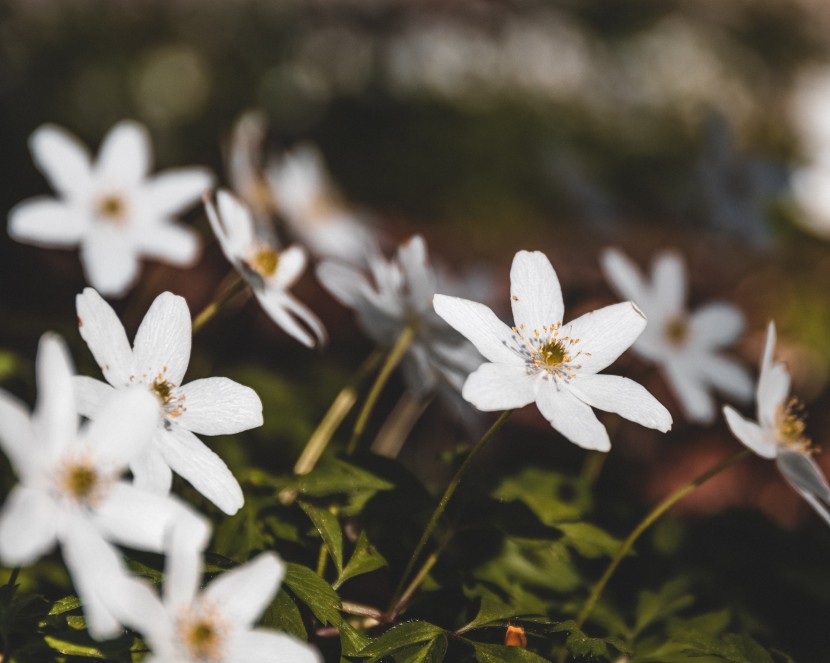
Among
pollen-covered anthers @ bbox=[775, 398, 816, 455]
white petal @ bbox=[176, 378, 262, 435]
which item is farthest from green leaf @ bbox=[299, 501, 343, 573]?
pollen-covered anthers @ bbox=[775, 398, 816, 455]

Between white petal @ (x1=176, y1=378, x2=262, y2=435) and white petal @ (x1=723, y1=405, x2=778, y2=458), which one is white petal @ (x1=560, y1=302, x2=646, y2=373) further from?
white petal @ (x1=176, y1=378, x2=262, y2=435)

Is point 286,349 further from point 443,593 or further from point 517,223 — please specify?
point 517,223

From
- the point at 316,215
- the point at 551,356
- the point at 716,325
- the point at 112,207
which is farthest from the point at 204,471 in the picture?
the point at 316,215

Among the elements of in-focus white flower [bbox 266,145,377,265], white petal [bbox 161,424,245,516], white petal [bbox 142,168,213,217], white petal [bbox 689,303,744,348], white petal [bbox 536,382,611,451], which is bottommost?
white petal [bbox 161,424,245,516]

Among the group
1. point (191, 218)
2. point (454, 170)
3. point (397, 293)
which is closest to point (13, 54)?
Answer: point (191, 218)

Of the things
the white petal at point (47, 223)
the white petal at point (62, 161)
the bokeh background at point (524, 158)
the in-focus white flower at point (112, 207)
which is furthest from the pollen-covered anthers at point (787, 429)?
the white petal at point (62, 161)

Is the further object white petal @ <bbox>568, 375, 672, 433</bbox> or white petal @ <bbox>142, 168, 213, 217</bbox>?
white petal @ <bbox>142, 168, 213, 217</bbox>
